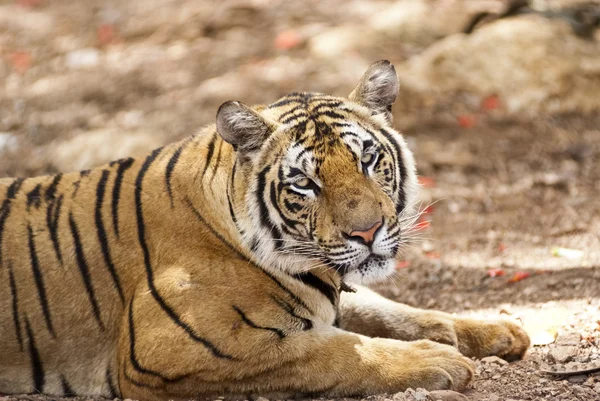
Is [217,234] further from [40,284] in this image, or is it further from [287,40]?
[287,40]

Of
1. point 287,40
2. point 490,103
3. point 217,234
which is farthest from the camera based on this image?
point 287,40

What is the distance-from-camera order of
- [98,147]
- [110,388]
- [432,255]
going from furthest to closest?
[98,147] → [432,255] → [110,388]

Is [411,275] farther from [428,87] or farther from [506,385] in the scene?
[428,87]

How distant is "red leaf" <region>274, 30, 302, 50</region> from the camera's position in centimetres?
745

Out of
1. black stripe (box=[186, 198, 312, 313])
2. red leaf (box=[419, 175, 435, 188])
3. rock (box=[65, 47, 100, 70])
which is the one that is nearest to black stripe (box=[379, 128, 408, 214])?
black stripe (box=[186, 198, 312, 313])

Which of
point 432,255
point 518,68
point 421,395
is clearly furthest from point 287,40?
point 421,395

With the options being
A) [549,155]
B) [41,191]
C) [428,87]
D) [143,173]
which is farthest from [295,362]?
[428,87]

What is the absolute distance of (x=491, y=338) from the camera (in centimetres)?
360

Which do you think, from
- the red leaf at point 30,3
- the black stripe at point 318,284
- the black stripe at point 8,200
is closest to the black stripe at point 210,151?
the black stripe at point 318,284

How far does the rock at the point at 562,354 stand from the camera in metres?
3.41

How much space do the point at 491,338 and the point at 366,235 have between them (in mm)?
888

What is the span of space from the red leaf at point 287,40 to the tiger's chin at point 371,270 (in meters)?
4.47

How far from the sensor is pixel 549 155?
6.32m

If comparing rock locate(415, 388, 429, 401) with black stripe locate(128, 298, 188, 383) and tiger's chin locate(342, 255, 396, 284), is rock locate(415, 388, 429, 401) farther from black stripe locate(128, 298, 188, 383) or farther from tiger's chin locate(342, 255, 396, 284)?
black stripe locate(128, 298, 188, 383)
